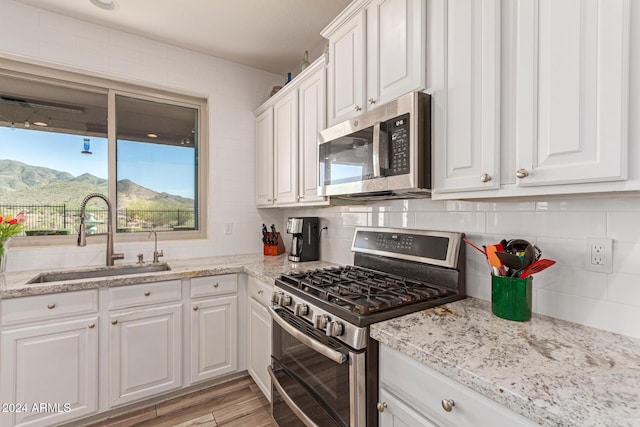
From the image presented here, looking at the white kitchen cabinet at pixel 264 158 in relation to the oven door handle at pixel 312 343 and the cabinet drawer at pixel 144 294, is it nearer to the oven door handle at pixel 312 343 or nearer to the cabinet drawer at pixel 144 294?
the cabinet drawer at pixel 144 294

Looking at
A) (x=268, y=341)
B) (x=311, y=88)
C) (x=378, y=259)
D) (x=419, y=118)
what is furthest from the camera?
(x=311, y=88)

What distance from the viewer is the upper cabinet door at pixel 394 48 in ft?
4.27

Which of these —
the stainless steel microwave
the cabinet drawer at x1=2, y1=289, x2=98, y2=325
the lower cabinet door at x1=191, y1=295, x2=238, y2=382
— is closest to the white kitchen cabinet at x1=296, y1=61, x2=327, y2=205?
the stainless steel microwave

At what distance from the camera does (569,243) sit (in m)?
1.13

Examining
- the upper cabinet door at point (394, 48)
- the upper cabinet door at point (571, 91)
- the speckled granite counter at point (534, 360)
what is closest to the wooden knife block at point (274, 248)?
the upper cabinet door at point (394, 48)

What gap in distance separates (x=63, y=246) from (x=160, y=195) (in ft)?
2.57

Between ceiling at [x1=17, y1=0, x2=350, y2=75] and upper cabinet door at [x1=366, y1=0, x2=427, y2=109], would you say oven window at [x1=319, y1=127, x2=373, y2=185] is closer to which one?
upper cabinet door at [x1=366, y1=0, x2=427, y2=109]

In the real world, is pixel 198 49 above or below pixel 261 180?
above

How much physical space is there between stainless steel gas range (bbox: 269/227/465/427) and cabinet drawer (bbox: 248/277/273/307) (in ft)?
0.64

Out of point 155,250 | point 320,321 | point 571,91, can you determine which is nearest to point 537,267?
point 571,91

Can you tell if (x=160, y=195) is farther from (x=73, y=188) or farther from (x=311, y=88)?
(x=311, y=88)

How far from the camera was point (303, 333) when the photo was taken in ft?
4.64

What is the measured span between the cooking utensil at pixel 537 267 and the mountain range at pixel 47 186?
9.24 ft

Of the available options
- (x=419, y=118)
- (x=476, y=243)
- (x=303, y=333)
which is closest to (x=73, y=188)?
(x=303, y=333)
